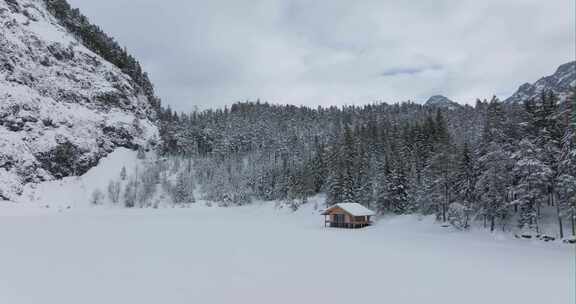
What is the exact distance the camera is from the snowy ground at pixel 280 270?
53.6 ft

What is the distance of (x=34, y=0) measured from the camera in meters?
134

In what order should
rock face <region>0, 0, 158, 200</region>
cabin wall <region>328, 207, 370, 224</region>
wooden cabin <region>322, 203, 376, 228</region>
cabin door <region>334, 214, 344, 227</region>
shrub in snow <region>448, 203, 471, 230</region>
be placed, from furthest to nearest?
1. rock face <region>0, 0, 158, 200</region>
2. cabin door <region>334, 214, 344, 227</region>
3. cabin wall <region>328, 207, 370, 224</region>
4. wooden cabin <region>322, 203, 376, 228</region>
5. shrub in snow <region>448, 203, 471, 230</region>

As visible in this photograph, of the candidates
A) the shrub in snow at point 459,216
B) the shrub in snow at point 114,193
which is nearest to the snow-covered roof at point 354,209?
the shrub in snow at point 459,216

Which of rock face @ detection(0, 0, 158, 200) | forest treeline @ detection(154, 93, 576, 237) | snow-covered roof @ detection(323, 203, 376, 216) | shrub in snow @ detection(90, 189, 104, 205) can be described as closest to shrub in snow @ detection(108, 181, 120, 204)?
shrub in snow @ detection(90, 189, 104, 205)

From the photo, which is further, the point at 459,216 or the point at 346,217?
the point at 346,217

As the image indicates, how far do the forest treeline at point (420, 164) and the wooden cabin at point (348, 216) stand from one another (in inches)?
188

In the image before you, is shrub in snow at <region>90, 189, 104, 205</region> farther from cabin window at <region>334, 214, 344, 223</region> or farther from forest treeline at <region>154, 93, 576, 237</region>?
cabin window at <region>334, 214, 344, 223</region>

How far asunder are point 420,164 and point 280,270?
48.7 metres

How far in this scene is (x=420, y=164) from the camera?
207 ft

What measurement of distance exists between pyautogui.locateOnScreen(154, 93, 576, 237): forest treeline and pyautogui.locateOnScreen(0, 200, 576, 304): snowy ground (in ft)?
16.8

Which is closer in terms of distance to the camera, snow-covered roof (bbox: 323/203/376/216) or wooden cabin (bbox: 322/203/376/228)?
snow-covered roof (bbox: 323/203/376/216)

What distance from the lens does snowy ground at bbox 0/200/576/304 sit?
16.3 metres

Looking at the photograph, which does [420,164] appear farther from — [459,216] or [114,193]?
[114,193]

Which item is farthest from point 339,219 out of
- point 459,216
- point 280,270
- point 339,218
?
point 280,270
